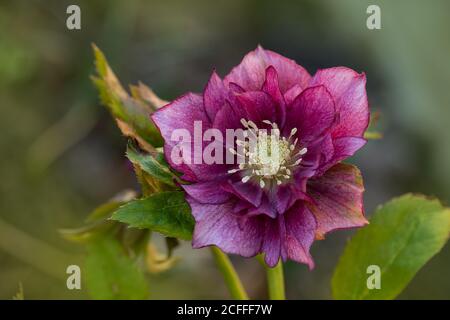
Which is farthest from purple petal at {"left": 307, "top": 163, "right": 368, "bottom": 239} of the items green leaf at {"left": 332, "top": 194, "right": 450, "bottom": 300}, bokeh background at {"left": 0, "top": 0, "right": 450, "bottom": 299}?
bokeh background at {"left": 0, "top": 0, "right": 450, "bottom": 299}

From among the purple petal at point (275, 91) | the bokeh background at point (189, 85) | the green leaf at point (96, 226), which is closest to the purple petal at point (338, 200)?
the purple petal at point (275, 91)

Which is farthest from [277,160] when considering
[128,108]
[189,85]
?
[189,85]

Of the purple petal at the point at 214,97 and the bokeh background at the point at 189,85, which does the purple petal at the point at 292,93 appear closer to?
the purple petal at the point at 214,97

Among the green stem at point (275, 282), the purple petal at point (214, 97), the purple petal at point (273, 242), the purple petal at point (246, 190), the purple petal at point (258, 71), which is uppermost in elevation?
the purple petal at point (258, 71)

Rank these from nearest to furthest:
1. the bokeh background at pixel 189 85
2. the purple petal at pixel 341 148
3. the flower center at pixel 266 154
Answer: the purple petal at pixel 341 148, the flower center at pixel 266 154, the bokeh background at pixel 189 85

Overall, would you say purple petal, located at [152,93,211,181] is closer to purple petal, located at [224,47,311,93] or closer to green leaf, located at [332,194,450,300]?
purple petal, located at [224,47,311,93]

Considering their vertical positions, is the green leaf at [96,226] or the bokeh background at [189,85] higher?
the bokeh background at [189,85]
